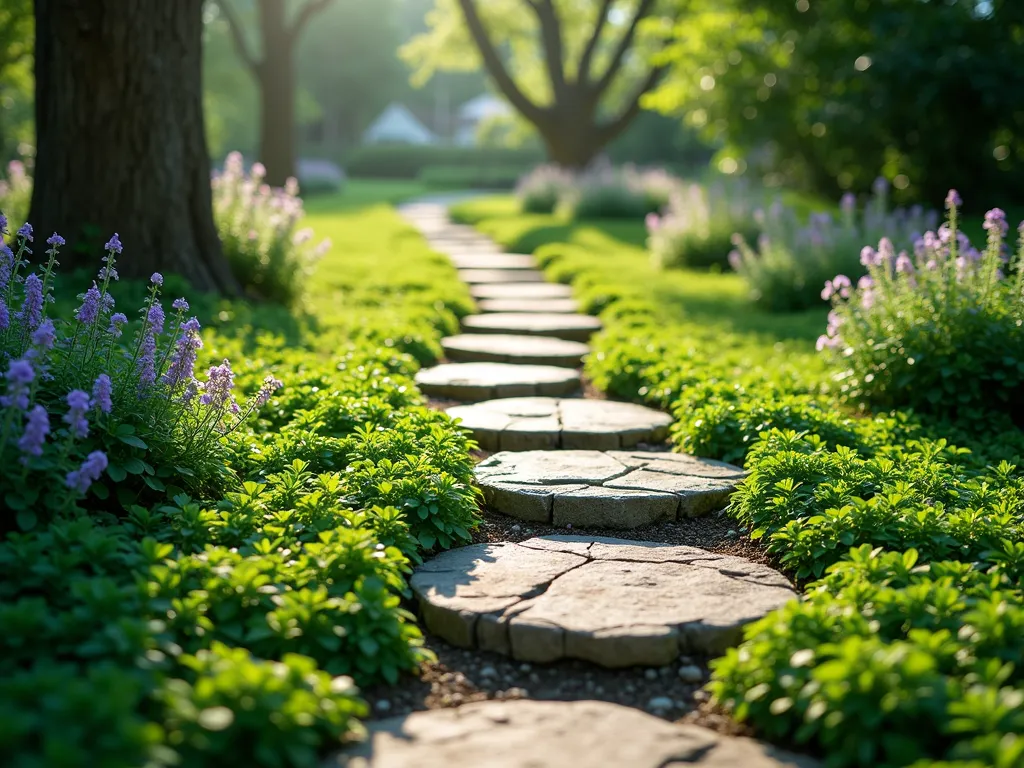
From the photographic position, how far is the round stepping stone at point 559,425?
497 cm

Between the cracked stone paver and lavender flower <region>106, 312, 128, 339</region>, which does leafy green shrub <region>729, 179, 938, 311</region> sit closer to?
the cracked stone paver

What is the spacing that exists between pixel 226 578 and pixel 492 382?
331 cm

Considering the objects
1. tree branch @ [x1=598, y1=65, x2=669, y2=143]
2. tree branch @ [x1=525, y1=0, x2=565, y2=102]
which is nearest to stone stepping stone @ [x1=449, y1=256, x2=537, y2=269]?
tree branch @ [x1=525, y1=0, x2=565, y2=102]

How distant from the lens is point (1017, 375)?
511 cm

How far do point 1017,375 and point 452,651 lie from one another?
3611 millimetres

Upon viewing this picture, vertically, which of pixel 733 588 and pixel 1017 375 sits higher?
pixel 1017 375

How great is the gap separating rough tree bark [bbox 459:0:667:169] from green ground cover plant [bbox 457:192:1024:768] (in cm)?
1424

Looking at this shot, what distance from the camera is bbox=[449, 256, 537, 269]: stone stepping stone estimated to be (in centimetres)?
1124

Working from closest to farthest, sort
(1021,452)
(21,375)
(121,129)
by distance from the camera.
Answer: (21,375)
(1021,452)
(121,129)

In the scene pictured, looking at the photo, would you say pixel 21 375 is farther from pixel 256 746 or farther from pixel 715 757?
pixel 715 757

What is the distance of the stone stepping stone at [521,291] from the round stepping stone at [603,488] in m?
4.74

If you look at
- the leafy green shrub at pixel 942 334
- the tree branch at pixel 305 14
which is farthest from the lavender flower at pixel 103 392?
the tree branch at pixel 305 14

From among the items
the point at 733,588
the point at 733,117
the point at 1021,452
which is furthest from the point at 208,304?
the point at 733,117

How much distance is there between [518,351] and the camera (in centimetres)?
682
